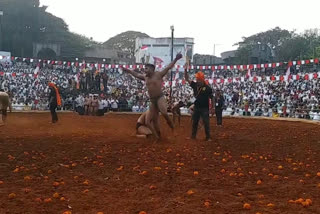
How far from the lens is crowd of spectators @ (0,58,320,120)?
2514cm

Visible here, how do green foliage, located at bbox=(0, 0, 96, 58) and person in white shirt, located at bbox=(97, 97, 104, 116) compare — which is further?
green foliage, located at bbox=(0, 0, 96, 58)

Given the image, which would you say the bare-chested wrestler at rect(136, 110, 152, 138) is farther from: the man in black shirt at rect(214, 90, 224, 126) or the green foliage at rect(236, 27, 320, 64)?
the green foliage at rect(236, 27, 320, 64)

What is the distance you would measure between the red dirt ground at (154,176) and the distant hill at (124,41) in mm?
75895

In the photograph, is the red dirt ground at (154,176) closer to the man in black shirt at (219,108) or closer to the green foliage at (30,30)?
the man in black shirt at (219,108)

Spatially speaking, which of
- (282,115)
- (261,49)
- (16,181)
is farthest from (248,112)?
(261,49)

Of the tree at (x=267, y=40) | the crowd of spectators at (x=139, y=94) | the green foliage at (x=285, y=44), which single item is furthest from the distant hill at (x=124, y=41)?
the crowd of spectators at (x=139, y=94)

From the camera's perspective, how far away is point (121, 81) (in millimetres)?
43688

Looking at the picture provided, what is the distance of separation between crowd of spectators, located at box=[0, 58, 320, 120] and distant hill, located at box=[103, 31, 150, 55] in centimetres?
4265

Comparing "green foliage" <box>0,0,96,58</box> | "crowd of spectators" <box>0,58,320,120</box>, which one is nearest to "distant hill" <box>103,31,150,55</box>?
"green foliage" <box>0,0,96,58</box>

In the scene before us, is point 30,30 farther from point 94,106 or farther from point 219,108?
point 219,108

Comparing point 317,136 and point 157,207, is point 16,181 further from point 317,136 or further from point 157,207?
point 317,136

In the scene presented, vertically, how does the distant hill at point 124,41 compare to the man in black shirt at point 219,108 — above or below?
above

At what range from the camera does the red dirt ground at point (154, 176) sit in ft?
16.1

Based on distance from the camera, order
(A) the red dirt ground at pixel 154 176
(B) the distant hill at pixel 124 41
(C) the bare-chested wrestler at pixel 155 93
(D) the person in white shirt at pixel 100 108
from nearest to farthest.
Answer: (A) the red dirt ground at pixel 154 176 → (C) the bare-chested wrestler at pixel 155 93 → (D) the person in white shirt at pixel 100 108 → (B) the distant hill at pixel 124 41
